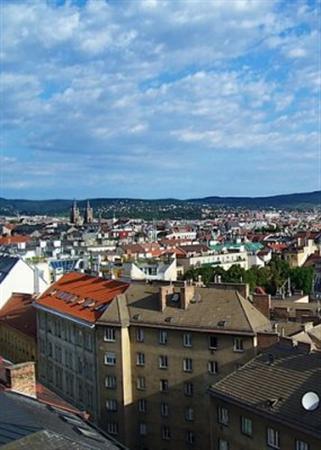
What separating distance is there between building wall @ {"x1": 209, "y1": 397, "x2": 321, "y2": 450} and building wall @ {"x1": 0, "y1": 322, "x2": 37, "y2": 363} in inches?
1286

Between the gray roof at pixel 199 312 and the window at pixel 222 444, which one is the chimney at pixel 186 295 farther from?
the window at pixel 222 444

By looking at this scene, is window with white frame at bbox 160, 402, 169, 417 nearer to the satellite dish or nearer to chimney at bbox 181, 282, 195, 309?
chimney at bbox 181, 282, 195, 309

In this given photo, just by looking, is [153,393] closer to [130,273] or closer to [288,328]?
[288,328]

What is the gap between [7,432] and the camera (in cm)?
2239

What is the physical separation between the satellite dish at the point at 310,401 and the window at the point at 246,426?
439 cm

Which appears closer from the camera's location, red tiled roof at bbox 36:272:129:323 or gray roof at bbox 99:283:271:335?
gray roof at bbox 99:283:271:335

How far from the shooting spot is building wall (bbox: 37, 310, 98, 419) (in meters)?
57.4

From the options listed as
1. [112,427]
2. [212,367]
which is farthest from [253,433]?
[112,427]

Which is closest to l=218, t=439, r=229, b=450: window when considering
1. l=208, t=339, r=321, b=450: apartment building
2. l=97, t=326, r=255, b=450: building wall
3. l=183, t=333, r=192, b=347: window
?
l=208, t=339, r=321, b=450: apartment building

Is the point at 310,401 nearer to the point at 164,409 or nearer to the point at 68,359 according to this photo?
the point at 164,409

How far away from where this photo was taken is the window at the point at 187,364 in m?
51.8

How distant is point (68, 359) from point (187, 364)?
1406 centimetres

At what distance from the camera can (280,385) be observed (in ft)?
128

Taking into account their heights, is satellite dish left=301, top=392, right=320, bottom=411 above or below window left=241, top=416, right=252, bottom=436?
above
